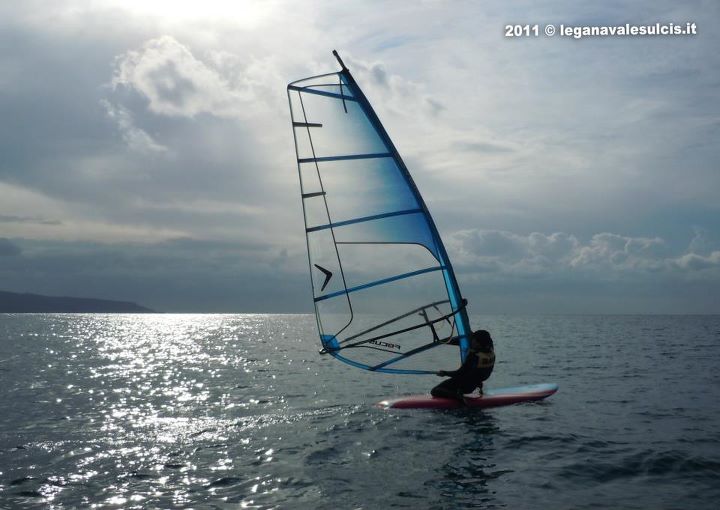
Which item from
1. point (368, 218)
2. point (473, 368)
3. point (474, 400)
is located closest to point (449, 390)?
point (474, 400)

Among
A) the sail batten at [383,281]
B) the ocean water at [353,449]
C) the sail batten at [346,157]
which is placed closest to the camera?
the ocean water at [353,449]

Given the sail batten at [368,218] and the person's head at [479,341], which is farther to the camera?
the person's head at [479,341]

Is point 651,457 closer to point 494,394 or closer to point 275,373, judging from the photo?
point 494,394

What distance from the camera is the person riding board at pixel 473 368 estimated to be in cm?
1235

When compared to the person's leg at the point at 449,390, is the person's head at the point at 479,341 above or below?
above

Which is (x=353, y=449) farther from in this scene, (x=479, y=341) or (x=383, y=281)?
(x=479, y=341)

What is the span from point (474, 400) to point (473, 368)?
4.91ft

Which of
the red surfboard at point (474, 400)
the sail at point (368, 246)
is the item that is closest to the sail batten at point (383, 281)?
the sail at point (368, 246)

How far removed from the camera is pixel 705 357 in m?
32.5

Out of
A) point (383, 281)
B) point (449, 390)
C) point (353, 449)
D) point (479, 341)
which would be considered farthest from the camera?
point (449, 390)

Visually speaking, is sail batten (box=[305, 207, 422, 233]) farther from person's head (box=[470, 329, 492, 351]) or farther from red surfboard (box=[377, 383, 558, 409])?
red surfboard (box=[377, 383, 558, 409])

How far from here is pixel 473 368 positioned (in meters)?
12.6

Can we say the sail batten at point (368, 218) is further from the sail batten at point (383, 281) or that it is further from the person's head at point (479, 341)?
the person's head at point (479, 341)

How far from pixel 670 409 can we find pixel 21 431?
15364 millimetres
